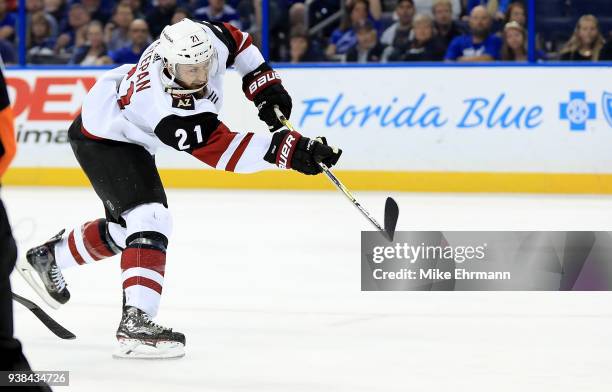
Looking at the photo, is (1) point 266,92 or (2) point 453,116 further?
(2) point 453,116

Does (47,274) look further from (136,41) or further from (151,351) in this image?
(136,41)

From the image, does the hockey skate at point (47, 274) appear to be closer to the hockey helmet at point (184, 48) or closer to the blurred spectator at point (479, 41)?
the hockey helmet at point (184, 48)

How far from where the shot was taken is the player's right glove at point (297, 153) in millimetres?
4258

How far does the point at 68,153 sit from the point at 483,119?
3483mm

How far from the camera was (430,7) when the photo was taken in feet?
33.2

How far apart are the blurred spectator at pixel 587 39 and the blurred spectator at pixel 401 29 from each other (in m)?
1.28

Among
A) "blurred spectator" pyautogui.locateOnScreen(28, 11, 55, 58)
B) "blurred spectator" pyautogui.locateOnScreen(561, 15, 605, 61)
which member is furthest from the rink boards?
"blurred spectator" pyautogui.locateOnScreen(28, 11, 55, 58)

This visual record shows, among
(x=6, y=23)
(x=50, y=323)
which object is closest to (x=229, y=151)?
(x=50, y=323)

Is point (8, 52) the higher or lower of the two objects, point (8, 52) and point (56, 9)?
the lower

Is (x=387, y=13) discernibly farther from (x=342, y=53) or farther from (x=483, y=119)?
(x=483, y=119)

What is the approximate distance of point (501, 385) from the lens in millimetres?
3725

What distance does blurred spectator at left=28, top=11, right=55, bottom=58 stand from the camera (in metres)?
11.2

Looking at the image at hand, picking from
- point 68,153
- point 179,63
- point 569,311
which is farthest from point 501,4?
point 179,63

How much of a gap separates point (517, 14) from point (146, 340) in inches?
247
